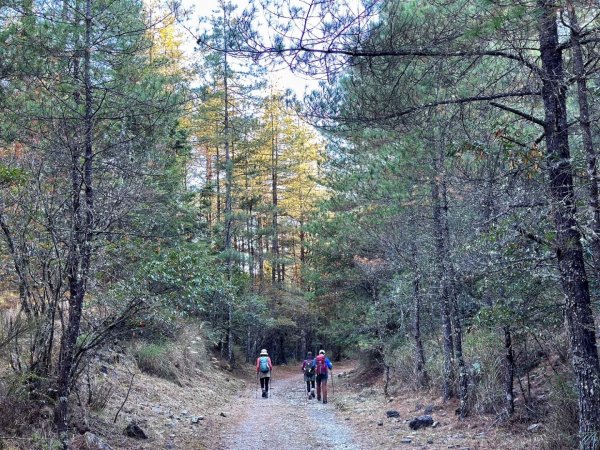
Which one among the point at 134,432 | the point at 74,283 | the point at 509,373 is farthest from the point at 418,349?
the point at 74,283

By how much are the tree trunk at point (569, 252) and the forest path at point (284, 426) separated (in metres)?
4.34

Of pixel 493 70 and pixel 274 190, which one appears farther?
pixel 274 190

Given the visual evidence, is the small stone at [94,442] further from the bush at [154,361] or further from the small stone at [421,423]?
the bush at [154,361]

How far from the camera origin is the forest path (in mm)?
8992

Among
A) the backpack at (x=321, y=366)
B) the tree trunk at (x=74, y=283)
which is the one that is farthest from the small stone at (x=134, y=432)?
the backpack at (x=321, y=366)

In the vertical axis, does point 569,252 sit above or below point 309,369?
above

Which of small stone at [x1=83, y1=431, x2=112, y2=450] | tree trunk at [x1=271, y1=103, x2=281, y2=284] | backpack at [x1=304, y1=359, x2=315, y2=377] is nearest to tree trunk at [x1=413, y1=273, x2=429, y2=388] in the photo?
backpack at [x1=304, y1=359, x2=315, y2=377]

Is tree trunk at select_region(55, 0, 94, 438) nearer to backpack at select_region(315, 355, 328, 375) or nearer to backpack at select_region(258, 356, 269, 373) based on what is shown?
backpack at select_region(315, 355, 328, 375)

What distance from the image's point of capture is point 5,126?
7.44 m

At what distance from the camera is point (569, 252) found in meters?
5.66

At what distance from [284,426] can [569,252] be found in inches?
283

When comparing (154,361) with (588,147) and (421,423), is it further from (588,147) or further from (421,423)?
(588,147)

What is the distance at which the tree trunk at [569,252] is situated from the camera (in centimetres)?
541

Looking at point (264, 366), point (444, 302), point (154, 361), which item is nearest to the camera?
point (444, 302)
